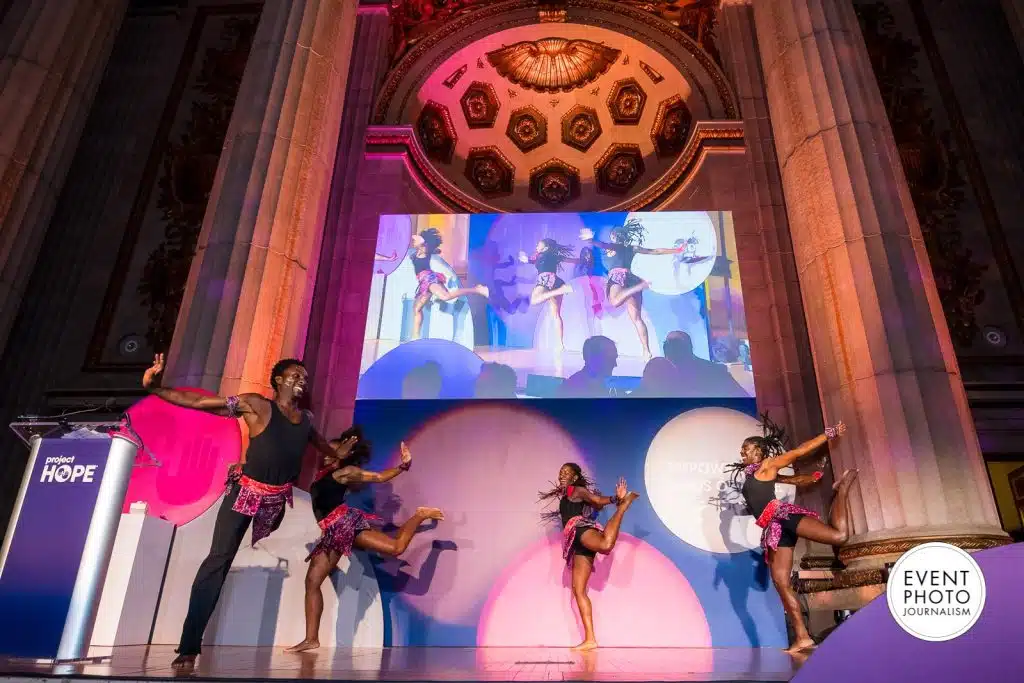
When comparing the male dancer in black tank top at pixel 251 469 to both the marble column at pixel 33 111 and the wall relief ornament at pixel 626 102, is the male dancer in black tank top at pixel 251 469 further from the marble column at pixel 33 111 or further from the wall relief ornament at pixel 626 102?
the wall relief ornament at pixel 626 102

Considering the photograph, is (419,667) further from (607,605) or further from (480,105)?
(480,105)

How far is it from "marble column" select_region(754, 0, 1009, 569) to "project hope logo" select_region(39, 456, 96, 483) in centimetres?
552

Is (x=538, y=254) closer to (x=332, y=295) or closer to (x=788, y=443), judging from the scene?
(x=332, y=295)

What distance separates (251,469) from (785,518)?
4019 millimetres

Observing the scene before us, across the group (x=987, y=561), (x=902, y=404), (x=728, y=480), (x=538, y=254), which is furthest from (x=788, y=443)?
(x=987, y=561)

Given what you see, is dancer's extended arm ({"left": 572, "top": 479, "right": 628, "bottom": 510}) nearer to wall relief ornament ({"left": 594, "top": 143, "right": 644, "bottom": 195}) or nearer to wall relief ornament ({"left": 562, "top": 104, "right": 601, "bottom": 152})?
wall relief ornament ({"left": 594, "top": 143, "right": 644, "bottom": 195})

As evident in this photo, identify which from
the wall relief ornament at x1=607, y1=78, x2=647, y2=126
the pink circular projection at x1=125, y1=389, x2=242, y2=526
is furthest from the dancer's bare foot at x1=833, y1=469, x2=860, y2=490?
the wall relief ornament at x1=607, y1=78, x2=647, y2=126

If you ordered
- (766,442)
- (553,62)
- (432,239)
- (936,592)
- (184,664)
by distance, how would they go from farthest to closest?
(553,62) → (432,239) → (766,442) → (184,664) → (936,592)

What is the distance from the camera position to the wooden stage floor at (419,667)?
2.73 meters

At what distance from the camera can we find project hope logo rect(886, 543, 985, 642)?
189 centimetres

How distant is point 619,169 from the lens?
47.8 feet

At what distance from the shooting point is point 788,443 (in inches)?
309

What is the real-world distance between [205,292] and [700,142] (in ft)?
27.1

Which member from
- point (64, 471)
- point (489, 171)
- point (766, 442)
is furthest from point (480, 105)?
point (64, 471)
